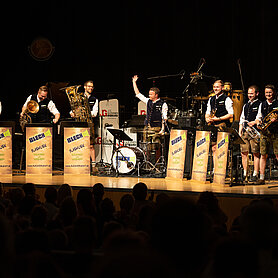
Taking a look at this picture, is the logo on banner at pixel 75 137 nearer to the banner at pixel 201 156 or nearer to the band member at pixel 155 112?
the band member at pixel 155 112

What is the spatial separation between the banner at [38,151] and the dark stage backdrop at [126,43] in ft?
11.0

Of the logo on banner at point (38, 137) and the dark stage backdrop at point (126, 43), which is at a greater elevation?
the dark stage backdrop at point (126, 43)

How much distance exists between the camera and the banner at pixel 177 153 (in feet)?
30.8

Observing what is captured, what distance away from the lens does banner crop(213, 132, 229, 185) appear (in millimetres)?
8594

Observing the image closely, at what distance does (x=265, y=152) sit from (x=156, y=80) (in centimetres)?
470

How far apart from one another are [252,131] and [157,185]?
7.99ft

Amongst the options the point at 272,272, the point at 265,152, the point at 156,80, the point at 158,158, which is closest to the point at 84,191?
the point at 272,272

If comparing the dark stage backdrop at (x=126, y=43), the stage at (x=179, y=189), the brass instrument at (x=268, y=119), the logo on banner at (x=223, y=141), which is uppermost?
the dark stage backdrop at (x=126, y=43)

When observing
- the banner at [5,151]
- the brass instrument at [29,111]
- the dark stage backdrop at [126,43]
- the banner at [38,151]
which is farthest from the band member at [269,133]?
the banner at [5,151]

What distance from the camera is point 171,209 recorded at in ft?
6.31

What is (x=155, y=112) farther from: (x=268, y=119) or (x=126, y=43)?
(x=126, y=43)

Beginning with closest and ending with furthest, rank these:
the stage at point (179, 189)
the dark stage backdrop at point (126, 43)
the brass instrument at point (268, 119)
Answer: the stage at point (179, 189) → the brass instrument at point (268, 119) → the dark stage backdrop at point (126, 43)

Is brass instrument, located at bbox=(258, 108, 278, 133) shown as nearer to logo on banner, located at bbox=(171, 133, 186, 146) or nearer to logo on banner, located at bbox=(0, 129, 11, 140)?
logo on banner, located at bbox=(171, 133, 186, 146)

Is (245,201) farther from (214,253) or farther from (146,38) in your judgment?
(146,38)
